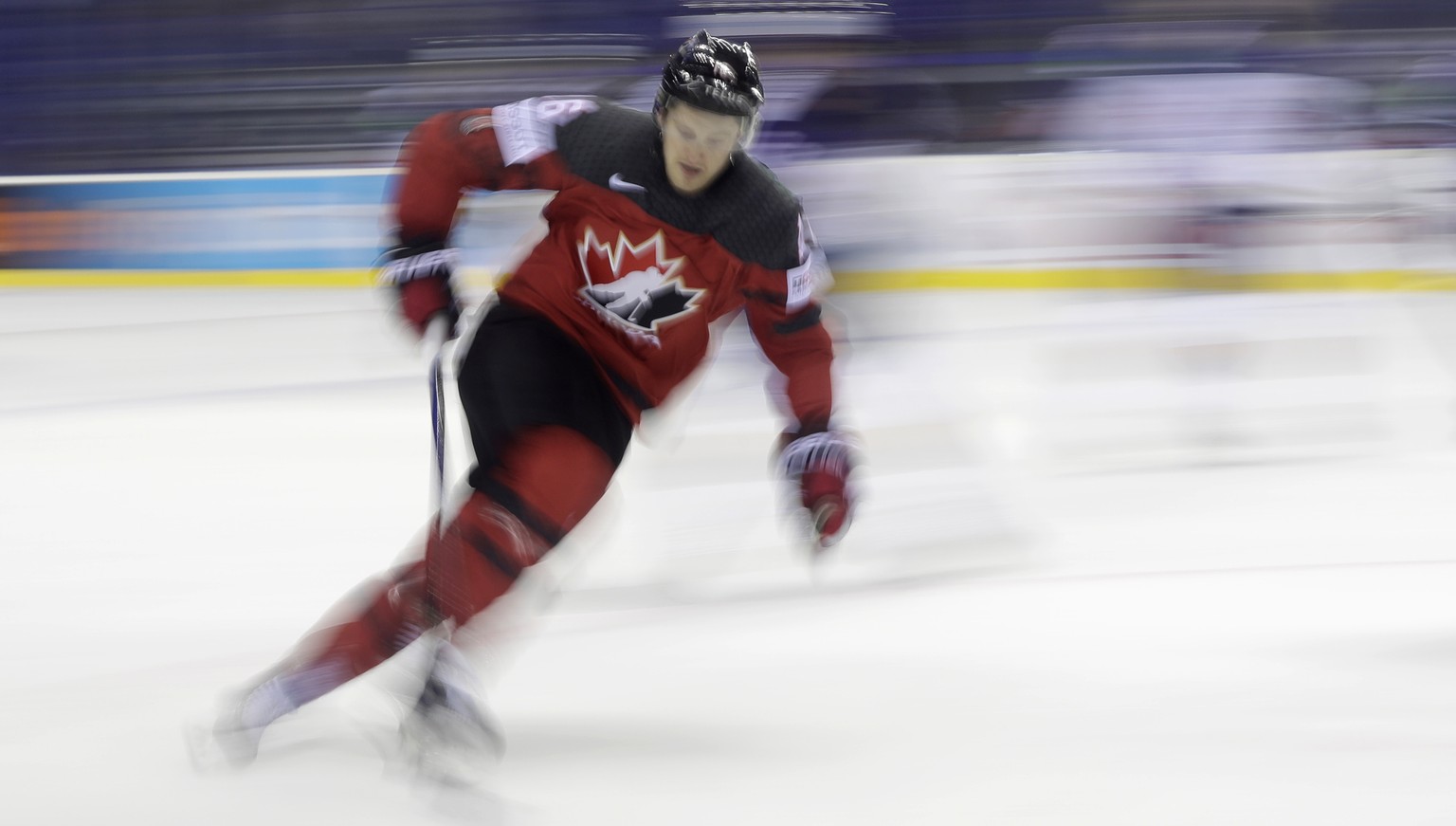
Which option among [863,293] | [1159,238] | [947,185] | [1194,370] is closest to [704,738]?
[863,293]

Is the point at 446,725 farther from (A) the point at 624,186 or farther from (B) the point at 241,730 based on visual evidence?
(A) the point at 624,186

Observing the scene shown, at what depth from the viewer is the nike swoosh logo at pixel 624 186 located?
2.12 meters

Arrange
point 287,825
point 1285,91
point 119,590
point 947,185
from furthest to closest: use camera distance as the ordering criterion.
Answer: point 947,185 < point 1285,91 < point 119,590 < point 287,825

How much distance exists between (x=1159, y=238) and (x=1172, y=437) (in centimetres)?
176

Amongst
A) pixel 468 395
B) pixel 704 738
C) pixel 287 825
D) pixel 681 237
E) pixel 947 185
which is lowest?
pixel 947 185

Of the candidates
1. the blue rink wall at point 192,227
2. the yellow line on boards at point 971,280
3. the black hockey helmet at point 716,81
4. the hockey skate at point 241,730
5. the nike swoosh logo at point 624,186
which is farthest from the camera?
the blue rink wall at point 192,227

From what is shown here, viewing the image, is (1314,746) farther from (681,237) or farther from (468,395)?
(468,395)

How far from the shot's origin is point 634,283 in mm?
2162

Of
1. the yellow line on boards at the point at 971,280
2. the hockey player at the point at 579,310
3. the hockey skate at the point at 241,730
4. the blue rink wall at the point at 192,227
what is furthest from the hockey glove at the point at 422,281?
the blue rink wall at the point at 192,227

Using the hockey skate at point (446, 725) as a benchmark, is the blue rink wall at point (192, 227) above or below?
below

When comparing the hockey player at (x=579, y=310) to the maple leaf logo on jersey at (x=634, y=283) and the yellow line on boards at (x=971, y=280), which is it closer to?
the maple leaf logo on jersey at (x=634, y=283)

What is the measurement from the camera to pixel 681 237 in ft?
7.00

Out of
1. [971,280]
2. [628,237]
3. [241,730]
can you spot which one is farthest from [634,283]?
[971,280]

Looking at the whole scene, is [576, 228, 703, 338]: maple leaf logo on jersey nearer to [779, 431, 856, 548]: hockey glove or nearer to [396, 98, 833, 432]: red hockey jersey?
[396, 98, 833, 432]: red hockey jersey
